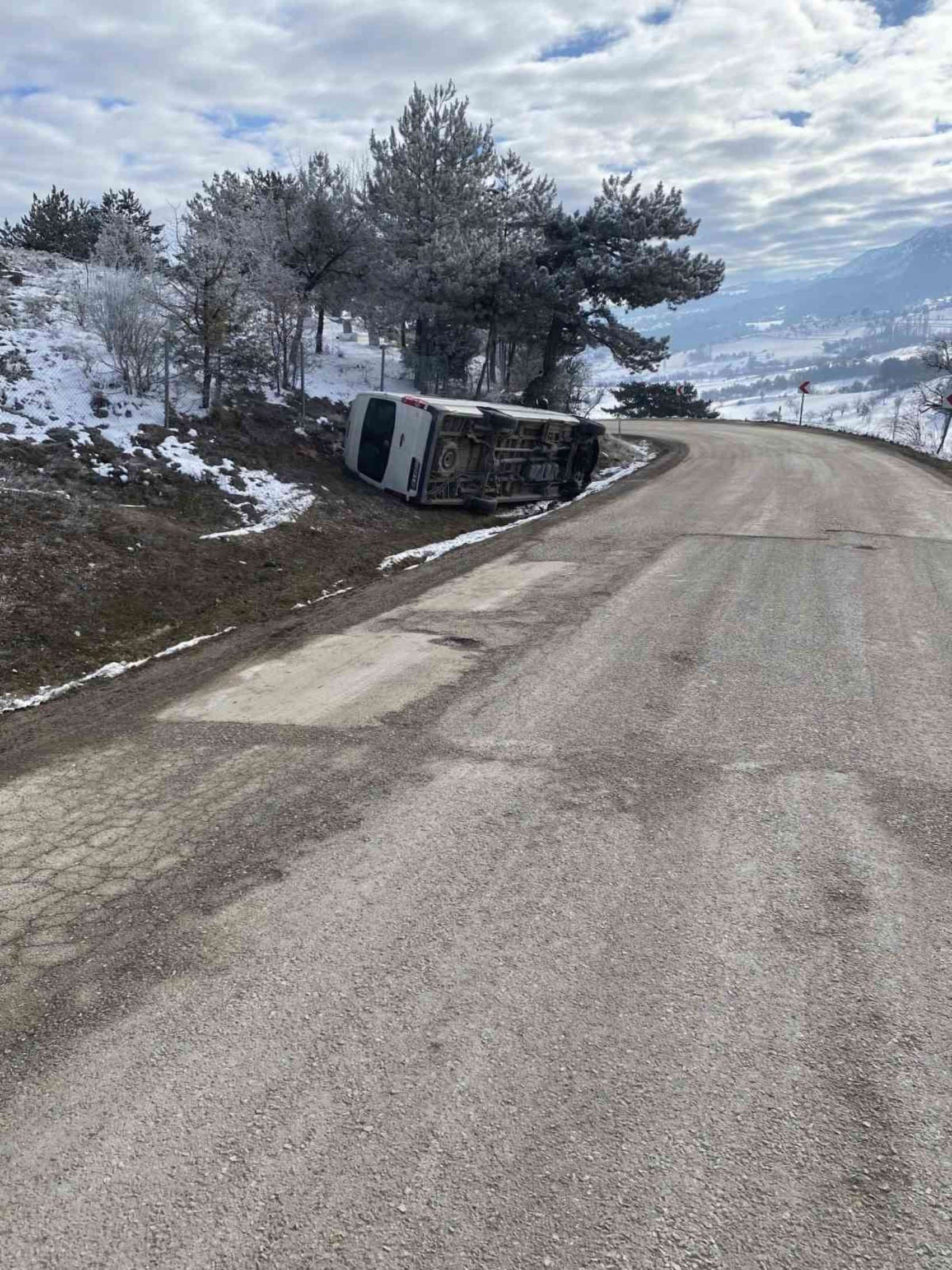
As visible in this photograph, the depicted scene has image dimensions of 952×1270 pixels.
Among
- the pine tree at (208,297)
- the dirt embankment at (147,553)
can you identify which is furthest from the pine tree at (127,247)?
the dirt embankment at (147,553)

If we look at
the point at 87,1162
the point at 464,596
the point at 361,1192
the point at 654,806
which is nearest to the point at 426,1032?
the point at 361,1192

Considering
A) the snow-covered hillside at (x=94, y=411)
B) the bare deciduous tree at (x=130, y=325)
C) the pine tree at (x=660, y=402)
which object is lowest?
the snow-covered hillside at (x=94, y=411)

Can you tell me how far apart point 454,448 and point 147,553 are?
6.49 meters

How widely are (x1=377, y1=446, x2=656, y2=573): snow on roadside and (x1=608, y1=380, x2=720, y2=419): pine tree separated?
37328 mm

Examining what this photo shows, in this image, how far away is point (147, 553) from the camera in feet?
30.1

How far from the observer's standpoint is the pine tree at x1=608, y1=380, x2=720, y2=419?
53.6m

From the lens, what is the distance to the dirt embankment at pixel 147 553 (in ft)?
23.6

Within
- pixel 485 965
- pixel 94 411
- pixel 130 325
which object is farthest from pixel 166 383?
pixel 485 965

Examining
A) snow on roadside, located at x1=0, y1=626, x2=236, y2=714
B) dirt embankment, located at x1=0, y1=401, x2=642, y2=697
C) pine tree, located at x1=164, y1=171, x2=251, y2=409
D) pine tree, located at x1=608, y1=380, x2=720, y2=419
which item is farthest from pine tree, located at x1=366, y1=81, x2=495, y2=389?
pine tree, located at x1=608, y1=380, x2=720, y2=419

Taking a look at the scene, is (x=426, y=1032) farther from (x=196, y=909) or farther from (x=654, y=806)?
(x=654, y=806)

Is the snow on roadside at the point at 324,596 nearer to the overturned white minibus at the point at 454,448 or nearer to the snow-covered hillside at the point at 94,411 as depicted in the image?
the snow-covered hillside at the point at 94,411

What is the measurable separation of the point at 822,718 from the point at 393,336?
28.7 m

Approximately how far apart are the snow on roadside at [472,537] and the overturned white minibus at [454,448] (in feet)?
2.59

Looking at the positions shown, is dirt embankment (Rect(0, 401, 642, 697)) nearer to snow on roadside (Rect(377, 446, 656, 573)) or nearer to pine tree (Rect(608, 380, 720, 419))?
snow on roadside (Rect(377, 446, 656, 573))
